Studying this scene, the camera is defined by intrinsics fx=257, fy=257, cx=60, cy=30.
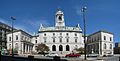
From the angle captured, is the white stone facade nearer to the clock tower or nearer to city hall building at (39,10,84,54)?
city hall building at (39,10,84,54)

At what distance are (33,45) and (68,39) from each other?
67.8 ft

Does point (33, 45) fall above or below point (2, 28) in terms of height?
below

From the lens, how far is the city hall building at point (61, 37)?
470ft

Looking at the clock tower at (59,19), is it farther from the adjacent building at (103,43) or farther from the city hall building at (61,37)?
the adjacent building at (103,43)

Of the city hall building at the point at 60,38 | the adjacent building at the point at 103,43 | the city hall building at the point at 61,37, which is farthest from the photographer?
the city hall building at the point at 61,37

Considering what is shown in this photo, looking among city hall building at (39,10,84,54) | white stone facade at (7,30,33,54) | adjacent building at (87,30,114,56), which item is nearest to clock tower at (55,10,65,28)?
city hall building at (39,10,84,54)

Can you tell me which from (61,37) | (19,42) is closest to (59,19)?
(61,37)

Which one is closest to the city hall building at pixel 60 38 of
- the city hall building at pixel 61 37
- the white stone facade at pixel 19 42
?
the city hall building at pixel 61 37

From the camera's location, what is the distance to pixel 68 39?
144m

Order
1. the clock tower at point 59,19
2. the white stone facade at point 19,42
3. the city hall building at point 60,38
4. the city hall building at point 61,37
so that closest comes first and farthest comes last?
the white stone facade at point 19,42, the city hall building at point 60,38, the city hall building at point 61,37, the clock tower at point 59,19

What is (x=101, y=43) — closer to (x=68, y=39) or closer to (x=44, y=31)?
(x=68, y=39)

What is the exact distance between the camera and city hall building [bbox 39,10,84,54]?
143 m

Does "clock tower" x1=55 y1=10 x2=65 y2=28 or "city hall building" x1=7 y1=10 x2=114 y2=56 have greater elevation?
"clock tower" x1=55 y1=10 x2=65 y2=28

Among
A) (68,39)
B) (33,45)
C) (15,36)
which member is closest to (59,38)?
(68,39)
